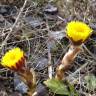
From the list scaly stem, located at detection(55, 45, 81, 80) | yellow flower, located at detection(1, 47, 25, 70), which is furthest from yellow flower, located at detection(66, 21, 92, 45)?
yellow flower, located at detection(1, 47, 25, 70)

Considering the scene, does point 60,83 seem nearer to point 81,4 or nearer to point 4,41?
point 4,41

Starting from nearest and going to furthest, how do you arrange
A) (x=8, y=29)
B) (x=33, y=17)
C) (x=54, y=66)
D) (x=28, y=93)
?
(x=28, y=93), (x=54, y=66), (x=8, y=29), (x=33, y=17)

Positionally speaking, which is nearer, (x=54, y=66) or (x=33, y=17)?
(x=54, y=66)

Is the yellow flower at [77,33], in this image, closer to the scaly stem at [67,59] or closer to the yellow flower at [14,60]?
the scaly stem at [67,59]

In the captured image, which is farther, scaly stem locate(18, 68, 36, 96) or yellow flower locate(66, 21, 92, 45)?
scaly stem locate(18, 68, 36, 96)

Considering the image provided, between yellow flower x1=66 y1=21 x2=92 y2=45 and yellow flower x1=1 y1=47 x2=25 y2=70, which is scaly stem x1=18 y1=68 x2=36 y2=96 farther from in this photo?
yellow flower x1=66 y1=21 x2=92 y2=45

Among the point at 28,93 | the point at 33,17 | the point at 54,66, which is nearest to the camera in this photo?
the point at 28,93

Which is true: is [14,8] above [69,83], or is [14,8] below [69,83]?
above

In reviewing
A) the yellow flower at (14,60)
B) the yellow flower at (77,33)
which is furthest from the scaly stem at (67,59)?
the yellow flower at (14,60)

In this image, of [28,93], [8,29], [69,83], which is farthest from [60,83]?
[8,29]

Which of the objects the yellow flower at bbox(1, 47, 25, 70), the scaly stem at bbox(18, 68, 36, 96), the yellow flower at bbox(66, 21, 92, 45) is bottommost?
the scaly stem at bbox(18, 68, 36, 96)
